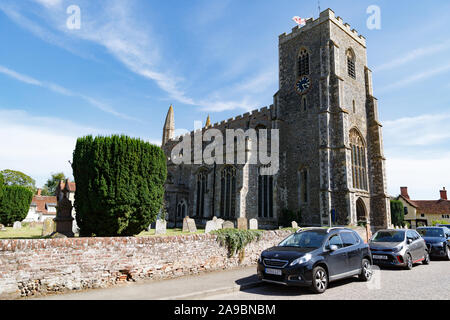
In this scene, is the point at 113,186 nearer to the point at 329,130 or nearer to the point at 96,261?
the point at 96,261

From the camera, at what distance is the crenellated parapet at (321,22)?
950 inches

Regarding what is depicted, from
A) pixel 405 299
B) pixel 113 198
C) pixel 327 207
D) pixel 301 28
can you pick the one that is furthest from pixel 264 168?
pixel 405 299

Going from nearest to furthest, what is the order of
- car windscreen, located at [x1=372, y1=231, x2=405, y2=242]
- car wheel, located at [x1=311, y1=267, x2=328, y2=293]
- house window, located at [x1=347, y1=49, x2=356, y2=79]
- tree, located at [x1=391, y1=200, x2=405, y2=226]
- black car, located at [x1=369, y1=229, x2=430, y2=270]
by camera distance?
car wheel, located at [x1=311, y1=267, x2=328, y2=293] → black car, located at [x1=369, y1=229, x2=430, y2=270] → car windscreen, located at [x1=372, y1=231, x2=405, y2=242] → house window, located at [x1=347, y1=49, x2=356, y2=79] → tree, located at [x1=391, y1=200, x2=405, y2=226]

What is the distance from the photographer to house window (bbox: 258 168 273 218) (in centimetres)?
2369

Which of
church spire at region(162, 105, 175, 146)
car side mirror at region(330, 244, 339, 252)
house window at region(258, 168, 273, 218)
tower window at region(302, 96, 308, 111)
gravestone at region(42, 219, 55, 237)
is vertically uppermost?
church spire at region(162, 105, 175, 146)

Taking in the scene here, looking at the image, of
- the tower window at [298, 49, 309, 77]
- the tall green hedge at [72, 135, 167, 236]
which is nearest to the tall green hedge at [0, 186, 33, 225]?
the tall green hedge at [72, 135, 167, 236]

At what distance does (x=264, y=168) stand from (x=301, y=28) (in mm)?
14091

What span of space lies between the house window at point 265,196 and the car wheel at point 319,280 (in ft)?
55.9

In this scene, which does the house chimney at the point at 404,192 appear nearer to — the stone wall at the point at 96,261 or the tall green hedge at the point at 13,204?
the stone wall at the point at 96,261

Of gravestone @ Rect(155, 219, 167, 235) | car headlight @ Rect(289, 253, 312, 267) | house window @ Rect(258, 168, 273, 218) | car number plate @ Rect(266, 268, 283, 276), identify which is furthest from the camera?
house window @ Rect(258, 168, 273, 218)

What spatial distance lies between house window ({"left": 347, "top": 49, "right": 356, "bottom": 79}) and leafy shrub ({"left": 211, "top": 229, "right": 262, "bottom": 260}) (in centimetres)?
2138

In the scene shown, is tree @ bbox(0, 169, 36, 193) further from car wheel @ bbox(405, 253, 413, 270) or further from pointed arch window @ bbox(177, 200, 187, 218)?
car wheel @ bbox(405, 253, 413, 270)
